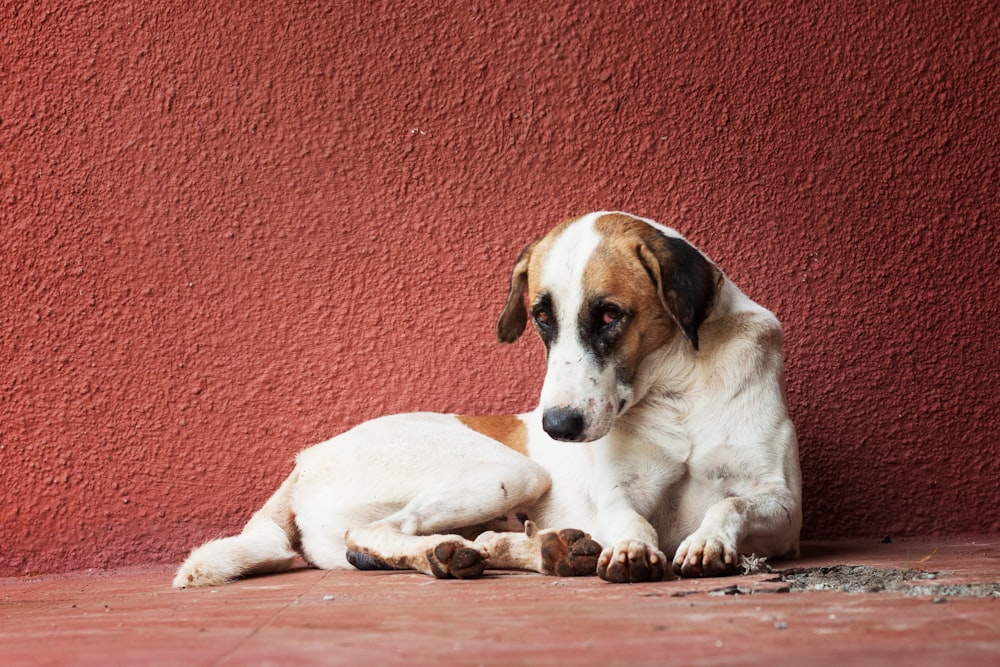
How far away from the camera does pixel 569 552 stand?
104 inches

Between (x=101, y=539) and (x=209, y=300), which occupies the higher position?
(x=209, y=300)

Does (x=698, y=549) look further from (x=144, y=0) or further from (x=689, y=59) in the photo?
(x=144, y=0)

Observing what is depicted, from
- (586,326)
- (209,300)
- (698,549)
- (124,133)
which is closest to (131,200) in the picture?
(124,133)

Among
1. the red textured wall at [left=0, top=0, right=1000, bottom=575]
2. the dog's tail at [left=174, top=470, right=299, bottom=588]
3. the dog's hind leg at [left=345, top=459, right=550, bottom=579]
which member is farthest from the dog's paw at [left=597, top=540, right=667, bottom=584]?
the red textured wall at [left=0, top=0, right=1000, bottom=575]

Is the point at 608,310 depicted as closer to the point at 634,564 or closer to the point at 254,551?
the point at 634,564

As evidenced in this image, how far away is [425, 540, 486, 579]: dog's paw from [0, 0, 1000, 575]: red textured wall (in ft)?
3.79

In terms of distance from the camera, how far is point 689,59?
376 centimetres

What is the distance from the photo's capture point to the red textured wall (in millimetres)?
3646

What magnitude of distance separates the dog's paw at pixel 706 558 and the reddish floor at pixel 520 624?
0.25 ft

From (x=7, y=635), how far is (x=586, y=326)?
1629 millimetres

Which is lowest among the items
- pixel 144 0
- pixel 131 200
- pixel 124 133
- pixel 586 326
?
pixel 586 326

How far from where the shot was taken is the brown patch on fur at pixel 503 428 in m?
3.47

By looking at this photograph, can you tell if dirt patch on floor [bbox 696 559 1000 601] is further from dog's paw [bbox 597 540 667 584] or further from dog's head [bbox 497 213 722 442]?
dog's head [bbox 497 213 722 442]

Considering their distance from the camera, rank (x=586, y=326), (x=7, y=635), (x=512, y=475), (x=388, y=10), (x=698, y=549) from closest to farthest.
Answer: (x=7, y=635) < (x=698, y=549) < (x=586, y=326) < (x=512, y=475) < (x=388, y=10)
